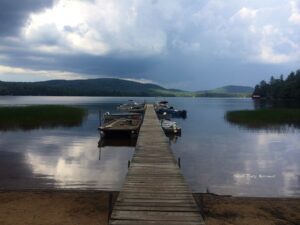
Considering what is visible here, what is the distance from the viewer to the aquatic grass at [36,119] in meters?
44.0

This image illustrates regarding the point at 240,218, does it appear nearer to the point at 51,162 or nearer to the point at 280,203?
the point at 280,203

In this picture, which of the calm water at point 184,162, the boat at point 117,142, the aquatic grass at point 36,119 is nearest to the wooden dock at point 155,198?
the calm water at point 184,162

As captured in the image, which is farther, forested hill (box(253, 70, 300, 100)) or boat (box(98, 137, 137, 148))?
forested hill (box(253, 70, 300, 100))

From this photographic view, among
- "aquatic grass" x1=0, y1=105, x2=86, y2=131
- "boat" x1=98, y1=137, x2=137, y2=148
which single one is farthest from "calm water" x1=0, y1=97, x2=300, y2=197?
"aquatic grass" x1=0, y1=105, x2=86, y2=131

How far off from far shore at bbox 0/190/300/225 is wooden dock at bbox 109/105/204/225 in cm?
104

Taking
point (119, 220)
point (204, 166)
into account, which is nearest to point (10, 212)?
point (119, 220)

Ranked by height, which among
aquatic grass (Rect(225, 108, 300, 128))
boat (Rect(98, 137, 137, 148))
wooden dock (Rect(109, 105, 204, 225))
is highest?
wooden dock (Rect(109, 105, 204, 225))

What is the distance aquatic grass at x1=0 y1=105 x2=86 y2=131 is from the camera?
44031 millimetres

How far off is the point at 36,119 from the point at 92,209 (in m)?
38.3

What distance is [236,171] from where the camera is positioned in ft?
68.6

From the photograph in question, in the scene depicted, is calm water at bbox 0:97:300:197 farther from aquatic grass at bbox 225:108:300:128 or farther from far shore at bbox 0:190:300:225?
aquatic grass at bbox 225:108:300:128

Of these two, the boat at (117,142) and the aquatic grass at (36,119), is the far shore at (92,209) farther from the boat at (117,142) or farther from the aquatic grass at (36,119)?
the aquatic grass at (36,119)

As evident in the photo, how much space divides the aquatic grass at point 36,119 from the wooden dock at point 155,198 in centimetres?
3035

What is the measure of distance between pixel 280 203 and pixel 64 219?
7561 millimetres
